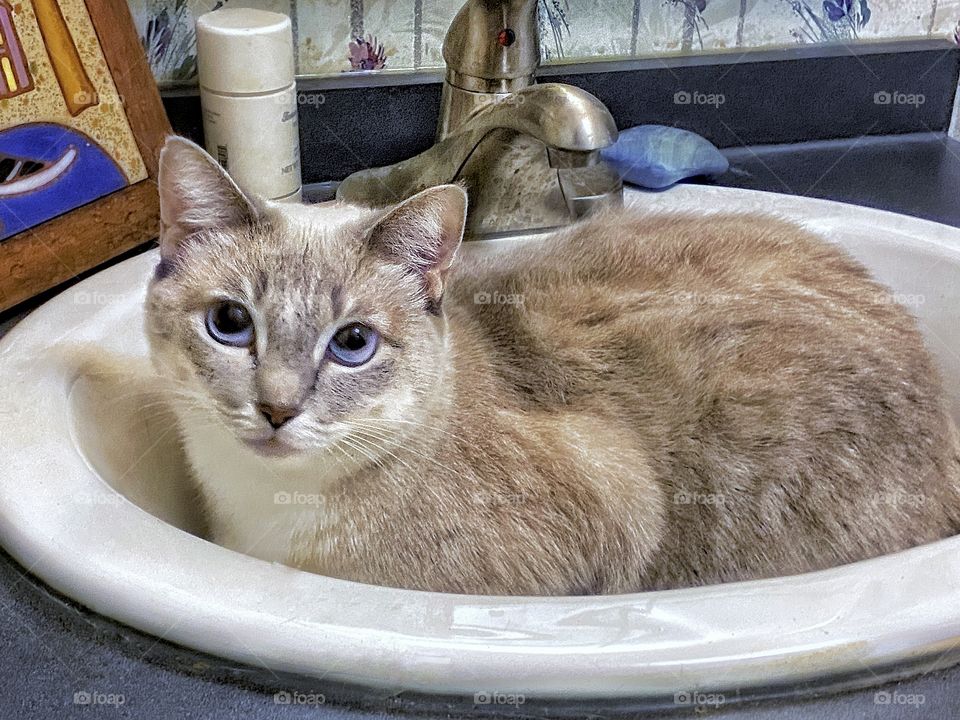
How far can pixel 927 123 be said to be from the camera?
184 cm

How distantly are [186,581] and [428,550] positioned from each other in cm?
24

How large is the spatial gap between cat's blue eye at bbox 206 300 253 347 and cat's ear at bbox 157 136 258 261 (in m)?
0.10

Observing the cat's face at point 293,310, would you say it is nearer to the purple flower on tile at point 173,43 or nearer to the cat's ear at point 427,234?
the cat's ear at point 427,234

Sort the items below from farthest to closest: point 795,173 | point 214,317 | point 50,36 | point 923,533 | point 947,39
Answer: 1. point 947,39
2. point 795,173
3. point 50,36
4. point 923,533
5. point 214,317

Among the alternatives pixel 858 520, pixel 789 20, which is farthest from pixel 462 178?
pixel 789 20

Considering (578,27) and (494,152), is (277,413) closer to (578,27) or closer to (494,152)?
(494,152)

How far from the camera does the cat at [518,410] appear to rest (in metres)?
0.96

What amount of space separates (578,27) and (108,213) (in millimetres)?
782

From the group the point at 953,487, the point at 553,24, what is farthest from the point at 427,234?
the point at 553,24

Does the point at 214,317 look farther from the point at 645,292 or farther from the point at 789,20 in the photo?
the point at 789,20

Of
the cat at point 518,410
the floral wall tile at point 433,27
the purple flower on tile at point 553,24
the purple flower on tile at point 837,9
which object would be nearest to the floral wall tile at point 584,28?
the purple flower on tile at point 553,24

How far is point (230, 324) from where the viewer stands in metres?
0.96

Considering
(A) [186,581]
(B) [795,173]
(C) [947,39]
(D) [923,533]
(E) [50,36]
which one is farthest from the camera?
(C) [947,39]

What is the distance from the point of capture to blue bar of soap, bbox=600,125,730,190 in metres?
1.57
